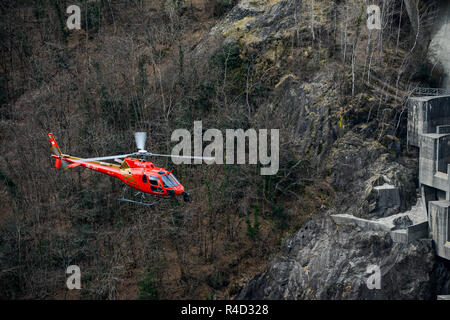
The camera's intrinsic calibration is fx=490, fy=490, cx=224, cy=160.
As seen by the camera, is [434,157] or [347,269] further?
[434,157]

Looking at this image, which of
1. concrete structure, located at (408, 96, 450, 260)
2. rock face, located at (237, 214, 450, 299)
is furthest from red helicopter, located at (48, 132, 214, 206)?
concrete structure, located at (408, 96, 450, 260)

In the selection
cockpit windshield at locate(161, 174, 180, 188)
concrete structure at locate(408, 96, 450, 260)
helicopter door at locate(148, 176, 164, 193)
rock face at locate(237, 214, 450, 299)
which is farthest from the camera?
concrete structure at locate(408, 96, 450, 260)

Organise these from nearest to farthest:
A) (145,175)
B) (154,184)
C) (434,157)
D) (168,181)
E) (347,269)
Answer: (168,181)
(154,184)
(145,175)
(347,269)
(434,157)

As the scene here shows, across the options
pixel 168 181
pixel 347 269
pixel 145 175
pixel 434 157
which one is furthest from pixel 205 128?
pixel 434 157

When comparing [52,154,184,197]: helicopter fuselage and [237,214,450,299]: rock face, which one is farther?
[237,214,450,299]: rock face

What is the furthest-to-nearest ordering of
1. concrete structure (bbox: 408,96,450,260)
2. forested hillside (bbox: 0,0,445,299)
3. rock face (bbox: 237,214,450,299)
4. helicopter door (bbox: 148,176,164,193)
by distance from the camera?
forested hillside (bbox: 0,0,445,299), concrete structure (bbox: 408,96,450,260), rock face (bbox: 237,214,450,299), helicopter door (bbox: 148,176,164,193)

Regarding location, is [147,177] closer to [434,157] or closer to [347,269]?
[347,269]

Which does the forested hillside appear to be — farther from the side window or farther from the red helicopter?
the side window
